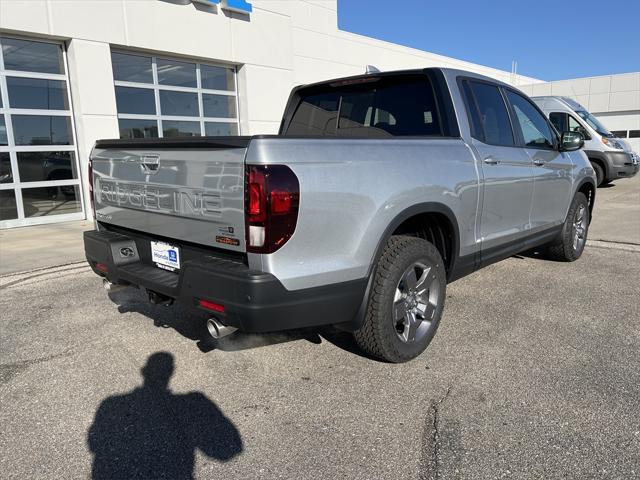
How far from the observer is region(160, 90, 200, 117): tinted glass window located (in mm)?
10875

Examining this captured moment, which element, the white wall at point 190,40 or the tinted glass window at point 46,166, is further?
the tinted glass window at point 46,166

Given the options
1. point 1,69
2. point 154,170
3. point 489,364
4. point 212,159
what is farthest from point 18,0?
point 489,364

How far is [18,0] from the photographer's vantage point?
330 inches

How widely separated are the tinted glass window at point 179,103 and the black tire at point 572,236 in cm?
841

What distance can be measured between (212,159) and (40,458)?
5.38 feet

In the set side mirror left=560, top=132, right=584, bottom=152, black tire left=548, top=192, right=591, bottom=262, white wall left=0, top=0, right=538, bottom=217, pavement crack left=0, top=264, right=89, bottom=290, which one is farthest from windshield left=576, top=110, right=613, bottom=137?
pavement crack left=0, top=264, right=89, bottom=290

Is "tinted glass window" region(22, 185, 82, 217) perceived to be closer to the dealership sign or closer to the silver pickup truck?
the dealership sign

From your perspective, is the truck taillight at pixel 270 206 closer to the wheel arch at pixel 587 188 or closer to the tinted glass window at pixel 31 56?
the wheel arch at pixel 587 188

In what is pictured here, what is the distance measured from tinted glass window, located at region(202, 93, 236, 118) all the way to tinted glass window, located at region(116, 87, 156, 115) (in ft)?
4.48

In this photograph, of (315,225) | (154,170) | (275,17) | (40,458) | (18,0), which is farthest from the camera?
(275,17)

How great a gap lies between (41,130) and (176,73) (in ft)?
10.2

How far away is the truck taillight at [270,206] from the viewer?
7.88 feet

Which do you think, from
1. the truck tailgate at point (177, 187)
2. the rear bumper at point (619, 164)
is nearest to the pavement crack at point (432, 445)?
the truck tailgate at point (177, 187)

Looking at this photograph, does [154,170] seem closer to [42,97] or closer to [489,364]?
[489,364]
